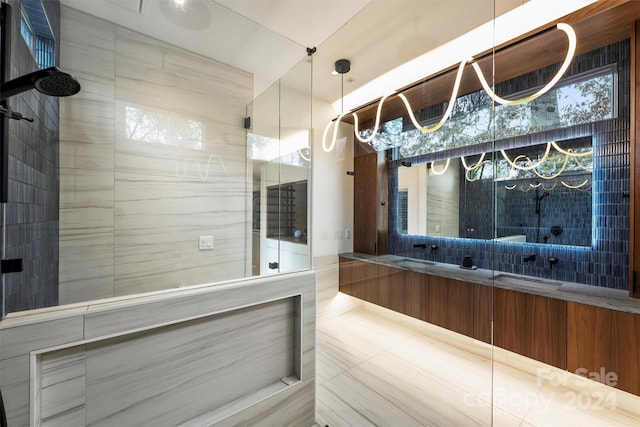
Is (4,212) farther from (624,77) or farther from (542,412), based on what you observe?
(624,77)

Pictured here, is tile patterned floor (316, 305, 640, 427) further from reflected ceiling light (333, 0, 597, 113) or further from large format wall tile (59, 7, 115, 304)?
reflected ceiling light (333, 0, 597, 113)

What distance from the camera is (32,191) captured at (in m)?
1.02

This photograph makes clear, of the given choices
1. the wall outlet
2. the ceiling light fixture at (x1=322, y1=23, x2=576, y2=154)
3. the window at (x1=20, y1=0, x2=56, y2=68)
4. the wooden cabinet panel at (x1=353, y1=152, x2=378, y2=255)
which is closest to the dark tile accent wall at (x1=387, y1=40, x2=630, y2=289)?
the ceiling light fixture at (x1=322, y1=23, x2=576, y2=154)

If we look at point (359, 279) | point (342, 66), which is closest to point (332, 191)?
point (359, 279)

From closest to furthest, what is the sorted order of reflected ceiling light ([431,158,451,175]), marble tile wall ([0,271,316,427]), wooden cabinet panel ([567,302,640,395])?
marble tile wall ([0,271,316,427]) < wooden cabinet panel ([567,302,640,395]) < reflected ceiling light ([431,158,451,175])

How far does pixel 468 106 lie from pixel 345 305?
8.05 ft

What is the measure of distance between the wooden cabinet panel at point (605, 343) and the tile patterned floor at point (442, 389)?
0.27 meters

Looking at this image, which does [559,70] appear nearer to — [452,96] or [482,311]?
[452,96]

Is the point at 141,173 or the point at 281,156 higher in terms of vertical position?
the point at 281,156

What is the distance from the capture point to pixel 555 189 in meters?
2.07

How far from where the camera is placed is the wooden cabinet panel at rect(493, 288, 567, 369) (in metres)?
1.66

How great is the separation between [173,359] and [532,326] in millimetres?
2328

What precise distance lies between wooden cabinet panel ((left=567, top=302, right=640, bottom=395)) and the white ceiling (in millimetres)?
2038

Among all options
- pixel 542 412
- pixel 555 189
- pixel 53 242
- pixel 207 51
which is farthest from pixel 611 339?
pixel 207 51
